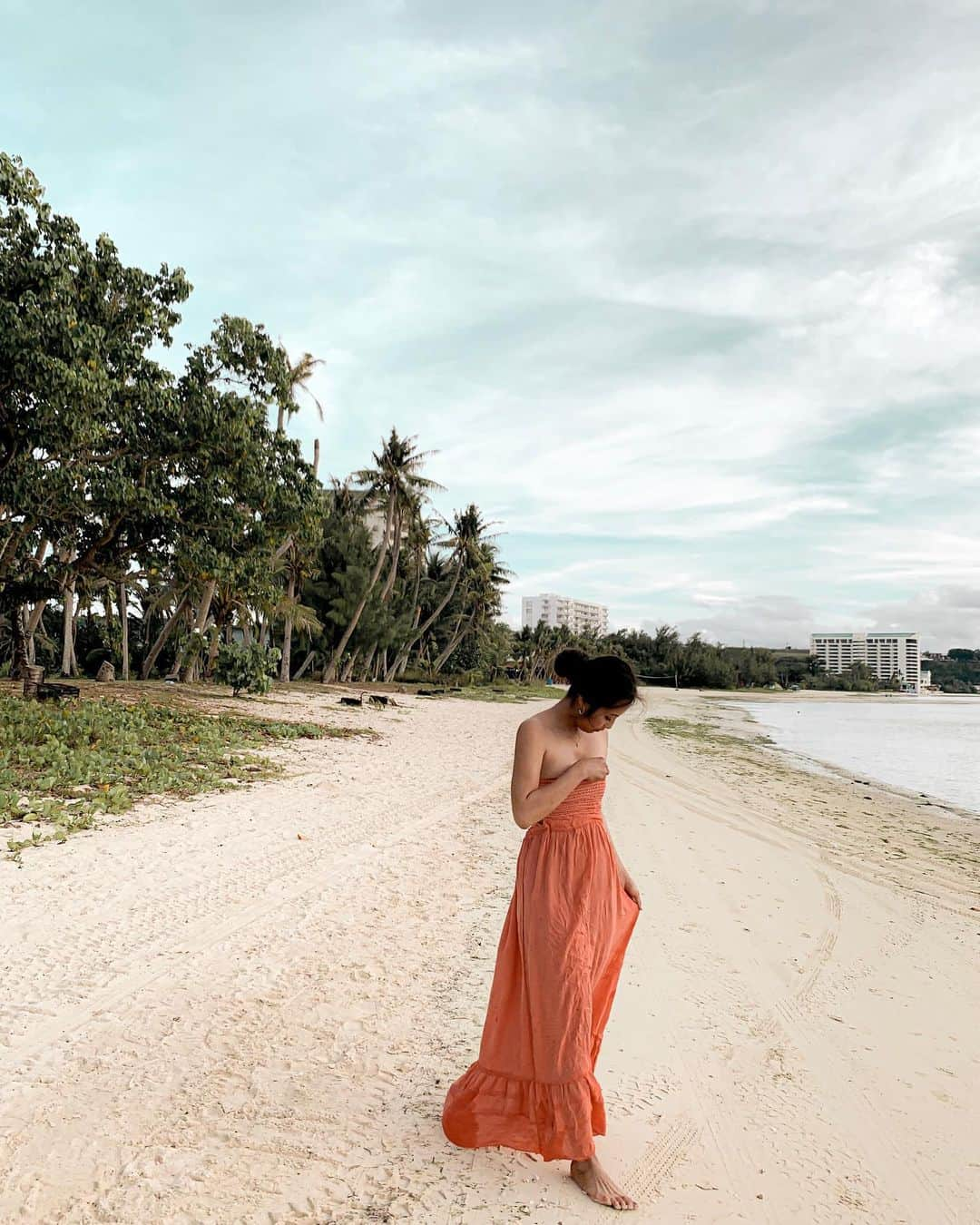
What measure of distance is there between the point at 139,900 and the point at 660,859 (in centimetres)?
430

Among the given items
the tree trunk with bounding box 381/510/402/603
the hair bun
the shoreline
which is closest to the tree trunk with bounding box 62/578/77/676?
the tree trunk with bounding box 381/510/402/603

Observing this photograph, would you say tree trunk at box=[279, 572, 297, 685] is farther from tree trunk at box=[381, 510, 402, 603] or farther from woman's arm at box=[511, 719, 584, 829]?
woman's arm at box=[511, 719, 584, 829]

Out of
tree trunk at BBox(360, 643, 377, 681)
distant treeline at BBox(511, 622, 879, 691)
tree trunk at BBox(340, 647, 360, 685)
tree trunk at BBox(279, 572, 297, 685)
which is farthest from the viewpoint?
distant treeline at BBox(511, 622, 879, 691)

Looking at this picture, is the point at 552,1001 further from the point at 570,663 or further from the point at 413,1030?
the point at 413,1030

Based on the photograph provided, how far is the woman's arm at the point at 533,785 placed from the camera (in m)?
2.62

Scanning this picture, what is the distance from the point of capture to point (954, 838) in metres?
9.76

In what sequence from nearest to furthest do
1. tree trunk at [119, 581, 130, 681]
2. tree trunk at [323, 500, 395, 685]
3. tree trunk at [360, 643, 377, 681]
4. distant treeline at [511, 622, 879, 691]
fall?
tree trunk at [119, 581, 130, 681], tree trunk at [323, 500, 395, 685], tree trunk at [360, 643, 377, 681], distant treeline at [511, 622, 879, 691]

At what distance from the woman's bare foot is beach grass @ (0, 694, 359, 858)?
15.0ft

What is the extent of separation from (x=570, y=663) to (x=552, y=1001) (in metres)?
1.06

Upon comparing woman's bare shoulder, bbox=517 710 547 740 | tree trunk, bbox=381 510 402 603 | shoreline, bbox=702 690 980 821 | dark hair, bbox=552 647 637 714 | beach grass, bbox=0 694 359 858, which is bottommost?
shoreline, bbox=702 690 980 821

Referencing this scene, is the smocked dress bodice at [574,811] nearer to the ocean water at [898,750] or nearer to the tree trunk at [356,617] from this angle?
the ocean water at [898,750]

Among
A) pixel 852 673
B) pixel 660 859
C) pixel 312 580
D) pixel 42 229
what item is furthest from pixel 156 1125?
pixel 852 673

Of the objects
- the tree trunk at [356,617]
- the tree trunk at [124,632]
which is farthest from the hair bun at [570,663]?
the tree trunk at [356,617]

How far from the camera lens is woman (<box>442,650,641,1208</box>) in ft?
8.39
